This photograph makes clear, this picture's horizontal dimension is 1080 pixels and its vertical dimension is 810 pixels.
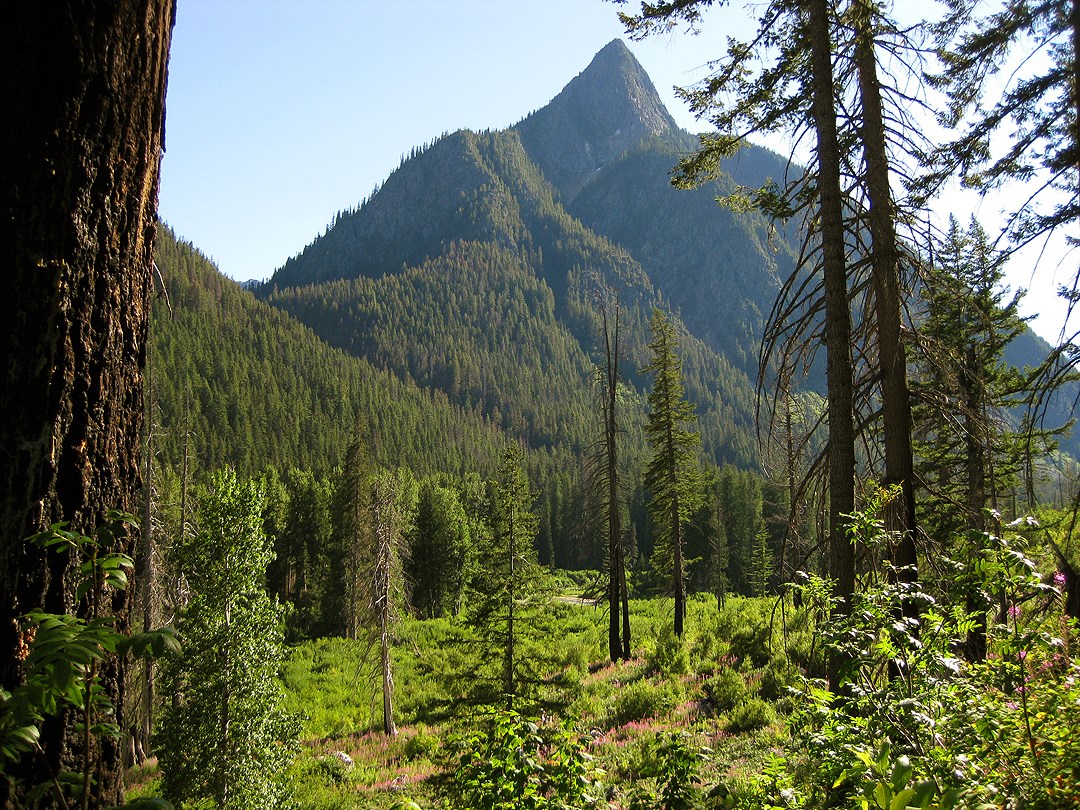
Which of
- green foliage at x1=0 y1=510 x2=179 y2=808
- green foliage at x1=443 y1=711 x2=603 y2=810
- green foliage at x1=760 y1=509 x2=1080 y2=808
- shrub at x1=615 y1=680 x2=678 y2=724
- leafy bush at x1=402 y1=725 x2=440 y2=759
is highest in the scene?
green foliage at x1=0 y1=510 x2=179 y2=808

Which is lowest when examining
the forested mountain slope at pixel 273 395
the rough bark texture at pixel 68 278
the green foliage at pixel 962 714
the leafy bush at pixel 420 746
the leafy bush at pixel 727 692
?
the leafy bush at pixel 420 746

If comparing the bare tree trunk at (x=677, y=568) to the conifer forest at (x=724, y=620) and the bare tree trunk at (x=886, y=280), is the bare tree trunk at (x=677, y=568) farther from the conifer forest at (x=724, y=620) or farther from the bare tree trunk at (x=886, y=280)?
the bare tree trunk at (x=886, y=280)

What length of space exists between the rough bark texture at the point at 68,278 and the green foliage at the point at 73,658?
4.2 inches

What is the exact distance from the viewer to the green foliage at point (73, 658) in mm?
1513

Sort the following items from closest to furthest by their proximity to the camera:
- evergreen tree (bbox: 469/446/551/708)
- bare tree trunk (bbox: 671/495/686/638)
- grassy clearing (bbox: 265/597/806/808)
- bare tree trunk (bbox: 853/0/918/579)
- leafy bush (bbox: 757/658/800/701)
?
bare tree trunk (bbox: 853/0/918/579) < grassy clearing (bbox: 265/597/806/808) < leafy bush (bbox: 757/658/800/701) < evergreen tree (bbox: 469/446/551/708) < bare tree trunk (bbox: 671/495/686/638)

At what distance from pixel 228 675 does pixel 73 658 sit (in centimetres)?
1444

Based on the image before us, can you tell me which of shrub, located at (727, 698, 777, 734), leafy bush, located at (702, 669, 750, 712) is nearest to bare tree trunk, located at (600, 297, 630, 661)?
leafy bush, located at (702, 669, 750, 712)

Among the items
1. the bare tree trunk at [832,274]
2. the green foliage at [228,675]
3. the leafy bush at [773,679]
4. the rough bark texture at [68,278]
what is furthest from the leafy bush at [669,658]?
the rough bark texture at [68,278]

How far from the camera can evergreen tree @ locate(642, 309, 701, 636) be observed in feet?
84.2

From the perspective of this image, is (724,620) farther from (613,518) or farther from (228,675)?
(228,675)

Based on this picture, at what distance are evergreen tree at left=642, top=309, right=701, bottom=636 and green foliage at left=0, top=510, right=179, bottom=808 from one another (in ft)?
78.5

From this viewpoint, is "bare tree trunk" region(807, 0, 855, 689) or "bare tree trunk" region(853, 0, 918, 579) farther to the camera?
"bare tree trunk" region(853, 0, 918, 579)

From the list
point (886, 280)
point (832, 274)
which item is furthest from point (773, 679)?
point (832, 274)

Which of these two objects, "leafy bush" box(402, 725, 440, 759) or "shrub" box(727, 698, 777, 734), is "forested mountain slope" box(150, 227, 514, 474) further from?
"shrub" box(727, 698, 777, 734)
